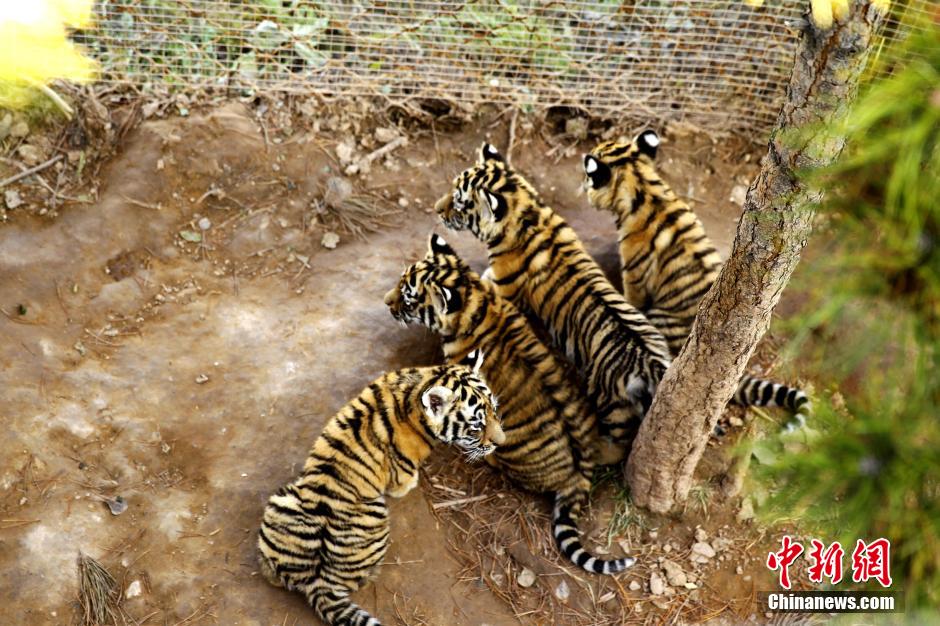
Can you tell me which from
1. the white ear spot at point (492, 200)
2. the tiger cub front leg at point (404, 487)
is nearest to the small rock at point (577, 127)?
the white ear spot at point (492, 200)

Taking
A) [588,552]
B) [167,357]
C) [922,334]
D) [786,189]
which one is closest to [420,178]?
[167,357]

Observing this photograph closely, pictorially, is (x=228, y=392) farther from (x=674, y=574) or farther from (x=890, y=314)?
(x=890, y=314)

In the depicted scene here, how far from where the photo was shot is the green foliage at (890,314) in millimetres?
1233

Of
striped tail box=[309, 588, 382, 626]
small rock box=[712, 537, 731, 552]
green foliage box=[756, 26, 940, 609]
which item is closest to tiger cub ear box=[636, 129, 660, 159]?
small rock box=[712, 537, 731, 552]

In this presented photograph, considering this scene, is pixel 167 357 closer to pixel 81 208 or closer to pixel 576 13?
pixel 81 208

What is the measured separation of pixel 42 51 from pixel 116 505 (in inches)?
135

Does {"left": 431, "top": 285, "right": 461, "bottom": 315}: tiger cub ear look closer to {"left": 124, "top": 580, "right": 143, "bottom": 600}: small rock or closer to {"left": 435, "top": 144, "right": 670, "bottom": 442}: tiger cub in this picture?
{"left": 435, "top": 144, "right": 670, "bottom": 442}: tiger cub

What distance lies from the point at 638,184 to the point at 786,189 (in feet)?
7.43

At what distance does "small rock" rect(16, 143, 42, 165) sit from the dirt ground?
0.50 m

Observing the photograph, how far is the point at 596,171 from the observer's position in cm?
494

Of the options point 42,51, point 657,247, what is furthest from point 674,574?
point 42,51

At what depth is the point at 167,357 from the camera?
15.6 feet

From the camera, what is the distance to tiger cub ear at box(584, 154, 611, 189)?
16.1ft

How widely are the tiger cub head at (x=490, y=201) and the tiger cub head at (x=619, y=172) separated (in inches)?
16.0
